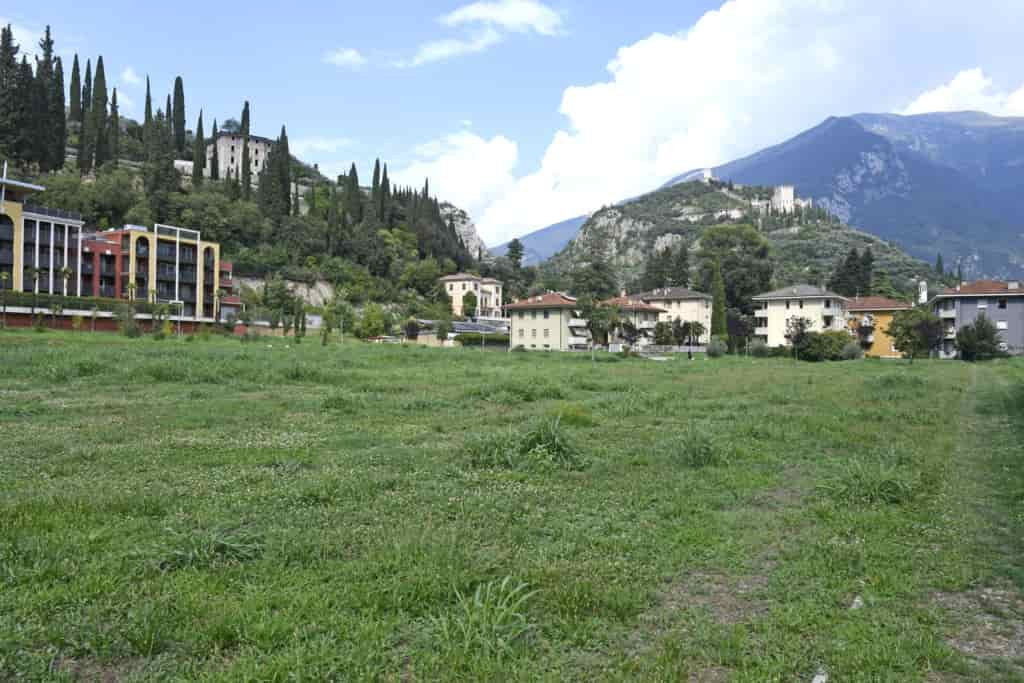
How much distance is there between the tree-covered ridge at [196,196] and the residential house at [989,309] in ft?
262

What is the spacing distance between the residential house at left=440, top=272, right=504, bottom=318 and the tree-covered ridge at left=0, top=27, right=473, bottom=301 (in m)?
3.92

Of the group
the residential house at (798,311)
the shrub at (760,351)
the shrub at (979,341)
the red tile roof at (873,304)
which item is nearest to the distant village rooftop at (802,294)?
the residential house at (798,311)

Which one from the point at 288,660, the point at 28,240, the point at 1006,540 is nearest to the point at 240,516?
the point at 288,660

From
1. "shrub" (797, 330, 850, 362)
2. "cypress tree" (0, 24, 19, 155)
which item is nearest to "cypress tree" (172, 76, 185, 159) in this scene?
"cypress tree" (0, 24, 19, 155)

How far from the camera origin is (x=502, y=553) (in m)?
6.86

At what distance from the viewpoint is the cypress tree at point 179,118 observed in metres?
140

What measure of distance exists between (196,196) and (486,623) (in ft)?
374

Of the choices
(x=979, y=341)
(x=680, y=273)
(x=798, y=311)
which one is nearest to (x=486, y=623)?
(x=979, y=341)

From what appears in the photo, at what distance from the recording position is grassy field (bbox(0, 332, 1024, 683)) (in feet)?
15.9

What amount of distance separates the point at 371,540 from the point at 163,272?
89.0m

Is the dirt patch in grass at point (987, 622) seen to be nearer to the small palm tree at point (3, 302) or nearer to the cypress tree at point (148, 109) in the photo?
the small palm tree at point (3, 302)

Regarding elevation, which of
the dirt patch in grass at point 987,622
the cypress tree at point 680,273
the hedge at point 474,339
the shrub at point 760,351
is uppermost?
the cypress tree at point 680,273

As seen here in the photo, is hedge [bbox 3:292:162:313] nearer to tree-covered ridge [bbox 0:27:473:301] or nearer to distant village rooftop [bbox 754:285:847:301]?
tree-covered ridge [bbox 0:27:473:301]

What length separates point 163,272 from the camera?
85250 mm
